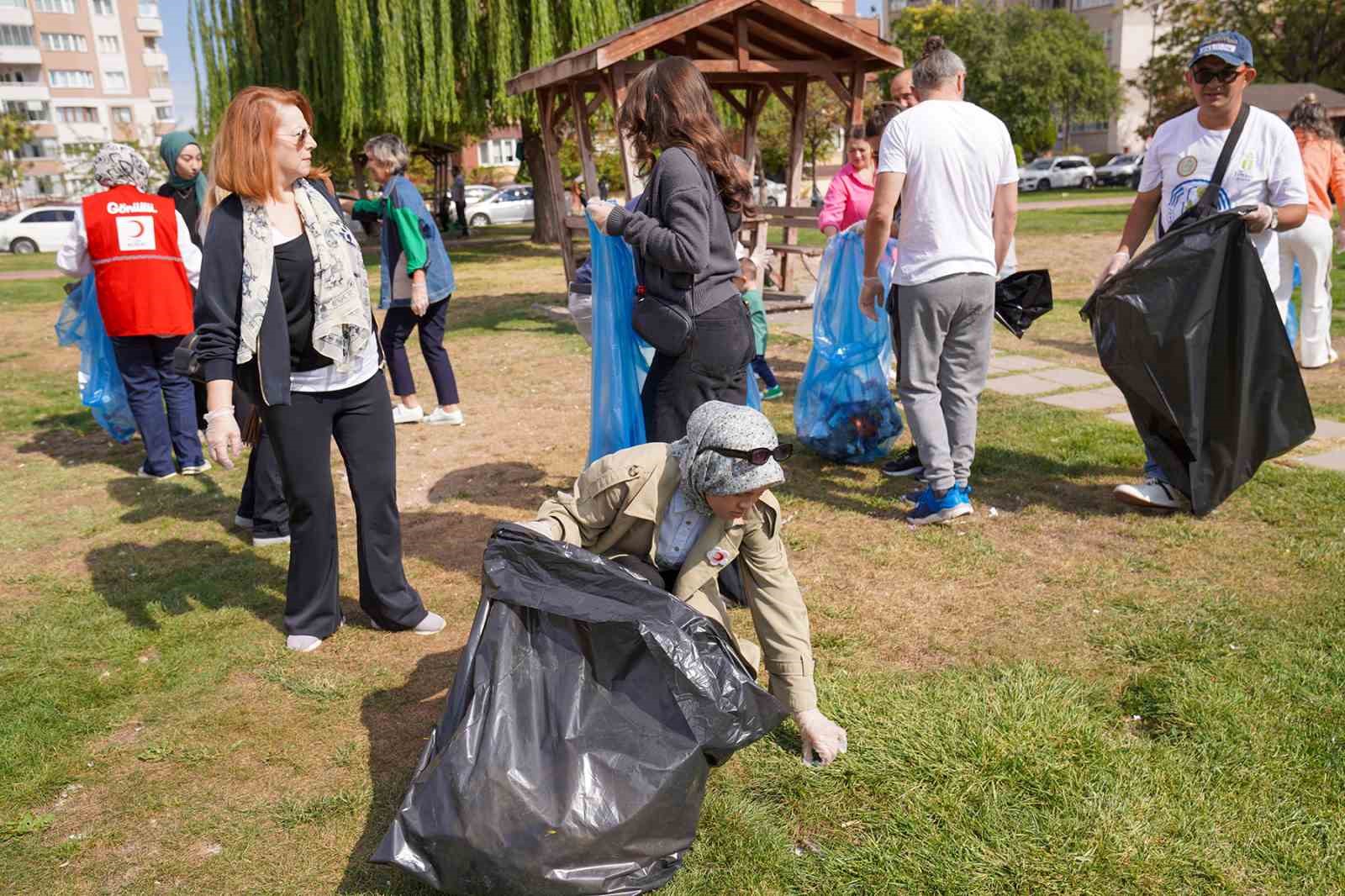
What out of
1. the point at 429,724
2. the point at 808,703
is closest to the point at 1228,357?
the point at 808,703


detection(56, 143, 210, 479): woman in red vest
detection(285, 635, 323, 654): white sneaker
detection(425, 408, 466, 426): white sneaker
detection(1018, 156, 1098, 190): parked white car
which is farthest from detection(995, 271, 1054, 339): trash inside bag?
detection(1018, 156, 1098, 190): parked white car

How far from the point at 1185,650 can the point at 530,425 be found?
4.21 metres

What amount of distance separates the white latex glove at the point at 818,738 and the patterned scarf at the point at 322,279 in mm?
Answer: 1867

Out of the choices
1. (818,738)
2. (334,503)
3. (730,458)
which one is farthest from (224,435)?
(818,738)

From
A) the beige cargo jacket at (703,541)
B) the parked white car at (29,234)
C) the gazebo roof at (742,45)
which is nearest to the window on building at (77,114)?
the parked white car at (29,234)

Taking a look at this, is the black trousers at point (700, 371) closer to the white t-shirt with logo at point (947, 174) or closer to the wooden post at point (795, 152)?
the white t-shirt with logo at point (947, 174)

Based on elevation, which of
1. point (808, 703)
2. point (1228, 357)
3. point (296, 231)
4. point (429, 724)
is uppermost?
point (296, 231)

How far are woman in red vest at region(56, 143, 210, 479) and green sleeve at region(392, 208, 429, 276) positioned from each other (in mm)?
1126

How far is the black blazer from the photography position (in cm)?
317

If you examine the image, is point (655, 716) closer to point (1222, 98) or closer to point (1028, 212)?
point (1222, 98)

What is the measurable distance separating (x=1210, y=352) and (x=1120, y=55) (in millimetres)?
60569

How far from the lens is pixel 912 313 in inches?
169

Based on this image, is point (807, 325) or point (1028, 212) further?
point (1028, 212)

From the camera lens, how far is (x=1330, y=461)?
5062 mm
